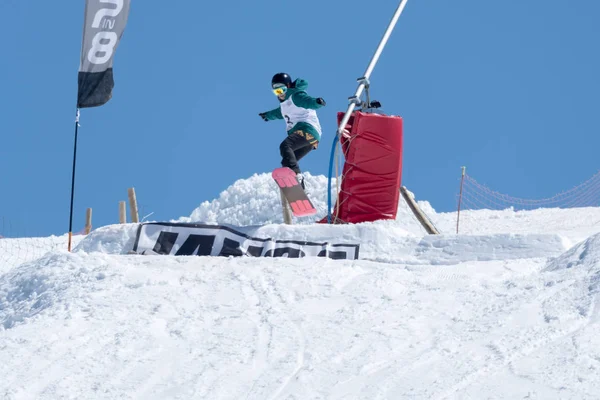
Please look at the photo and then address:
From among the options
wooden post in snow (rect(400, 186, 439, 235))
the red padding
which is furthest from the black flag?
wooden post in snow (rect(400, 186, 439, 235))

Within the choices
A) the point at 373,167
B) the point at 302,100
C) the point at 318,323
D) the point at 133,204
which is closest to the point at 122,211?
the point at 133,204

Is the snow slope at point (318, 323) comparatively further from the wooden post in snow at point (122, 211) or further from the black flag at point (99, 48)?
the wooden post in snow at point (122, 211)

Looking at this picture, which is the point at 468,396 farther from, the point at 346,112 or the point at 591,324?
the point at 346,112

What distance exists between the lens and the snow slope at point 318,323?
5074 millimetres

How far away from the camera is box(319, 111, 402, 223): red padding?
35.4 ft

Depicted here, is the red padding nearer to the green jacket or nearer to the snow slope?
the green jacket

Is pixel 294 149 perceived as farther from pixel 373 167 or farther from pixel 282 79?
pixel 373 167

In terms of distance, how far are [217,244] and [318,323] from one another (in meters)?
3.06

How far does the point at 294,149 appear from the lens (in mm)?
10672

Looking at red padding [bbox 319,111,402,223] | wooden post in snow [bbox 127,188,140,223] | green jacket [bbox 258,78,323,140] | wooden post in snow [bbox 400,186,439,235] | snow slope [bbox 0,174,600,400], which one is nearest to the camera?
snow slope [bbox 0,174,600,400]

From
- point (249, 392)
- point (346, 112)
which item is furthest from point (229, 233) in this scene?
point (249, 392)

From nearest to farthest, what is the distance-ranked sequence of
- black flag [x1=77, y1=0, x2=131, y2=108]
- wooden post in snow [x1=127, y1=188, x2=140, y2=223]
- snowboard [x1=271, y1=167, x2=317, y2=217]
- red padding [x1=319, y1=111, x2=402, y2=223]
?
black flag [x1=77, y1=0, x2=131, y2=108] → snowboard [x1=271, y1=167, x2=317, y2=217] → red padding [x1=319, y1=111, x2=402, y2=223] → wooden post in snow [x1=127, y1=188, x2=140, y2=223]

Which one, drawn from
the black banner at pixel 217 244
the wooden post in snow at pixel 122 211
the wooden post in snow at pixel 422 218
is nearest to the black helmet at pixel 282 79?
the wooden post in snow at pixel 422 218

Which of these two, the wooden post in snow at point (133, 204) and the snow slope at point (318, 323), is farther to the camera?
the wooden post in snow at point (133, 204)
